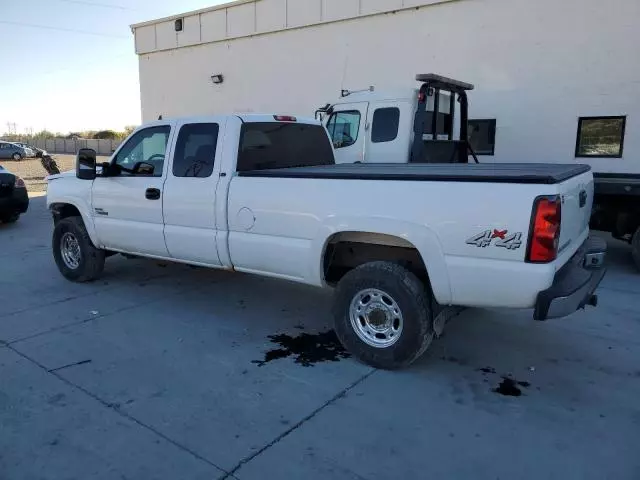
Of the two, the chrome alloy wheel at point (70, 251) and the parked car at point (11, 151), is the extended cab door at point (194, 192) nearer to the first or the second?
the chrome alloy wheel at point (70, 251)

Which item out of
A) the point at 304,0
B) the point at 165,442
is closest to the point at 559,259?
the point at 165,442

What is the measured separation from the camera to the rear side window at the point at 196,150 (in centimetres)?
487

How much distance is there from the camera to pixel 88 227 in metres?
6.05

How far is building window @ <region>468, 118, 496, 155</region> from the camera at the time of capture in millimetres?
10289

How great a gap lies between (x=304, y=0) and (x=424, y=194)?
10642 mm

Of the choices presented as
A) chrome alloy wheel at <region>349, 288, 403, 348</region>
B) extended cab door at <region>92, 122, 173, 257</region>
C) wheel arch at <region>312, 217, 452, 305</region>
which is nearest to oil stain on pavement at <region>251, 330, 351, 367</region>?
chrome alloy wheel at <region>349, 288, 403, 348</region>

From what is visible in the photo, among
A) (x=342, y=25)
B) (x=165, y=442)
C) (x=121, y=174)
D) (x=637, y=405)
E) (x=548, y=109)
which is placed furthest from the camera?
(x=342, y=25)

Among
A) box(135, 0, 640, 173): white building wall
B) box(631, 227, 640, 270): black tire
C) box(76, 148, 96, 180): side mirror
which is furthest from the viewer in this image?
box(135, 0, 640, 173): white building wall

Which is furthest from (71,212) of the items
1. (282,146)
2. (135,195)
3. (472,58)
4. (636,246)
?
(472,58)

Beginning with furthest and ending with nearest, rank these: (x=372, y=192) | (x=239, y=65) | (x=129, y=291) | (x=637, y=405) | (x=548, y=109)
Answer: (x=239, y=65) < (x=548, y=109) < (x=129, y=291) < (x=372, y=192) < (x=637, y=405)

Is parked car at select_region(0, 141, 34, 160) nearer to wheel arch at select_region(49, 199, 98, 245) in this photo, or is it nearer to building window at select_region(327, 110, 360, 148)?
wheel arch at select_region(49, 199, 98, 245)

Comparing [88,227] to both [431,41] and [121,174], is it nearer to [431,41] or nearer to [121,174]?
[121,174]

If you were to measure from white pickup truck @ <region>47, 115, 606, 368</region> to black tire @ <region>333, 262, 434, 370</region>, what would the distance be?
0.03 ft

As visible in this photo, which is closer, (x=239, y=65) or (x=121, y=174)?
(x=121, y=174)
